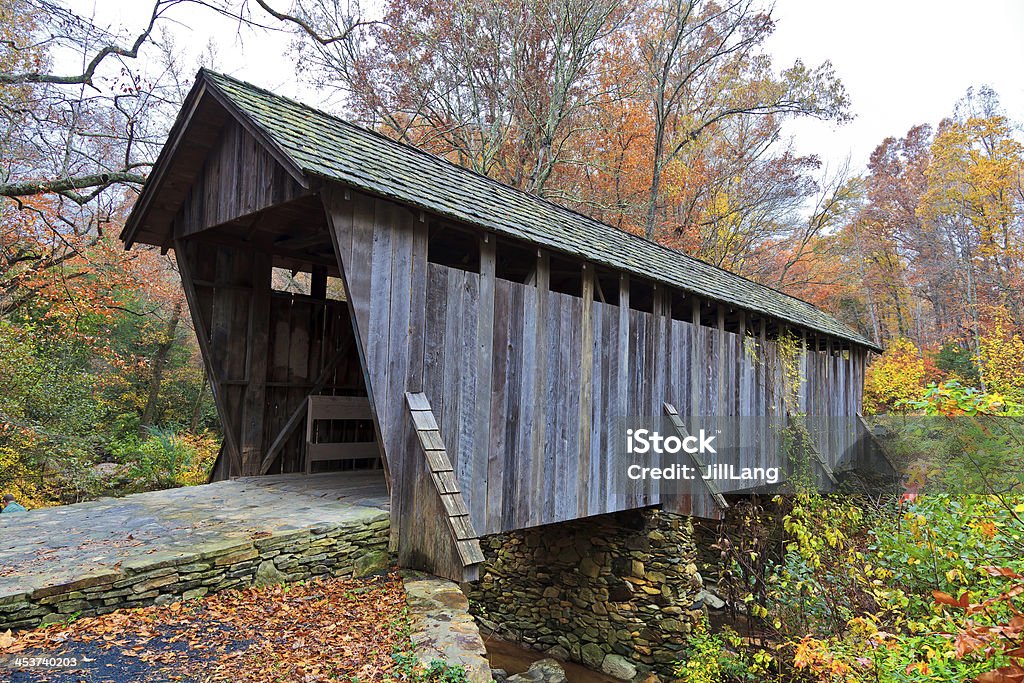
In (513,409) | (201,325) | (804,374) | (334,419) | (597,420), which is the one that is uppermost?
(201,325)

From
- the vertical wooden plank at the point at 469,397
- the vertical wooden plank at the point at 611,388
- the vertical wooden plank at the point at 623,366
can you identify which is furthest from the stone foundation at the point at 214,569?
the vertical wooden plank at the point at 623,366

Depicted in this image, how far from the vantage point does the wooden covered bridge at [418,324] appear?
15.3 ft

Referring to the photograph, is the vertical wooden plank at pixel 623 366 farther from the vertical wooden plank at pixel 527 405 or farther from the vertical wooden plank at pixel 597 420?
the vertical wooden plank at pixel 527 405

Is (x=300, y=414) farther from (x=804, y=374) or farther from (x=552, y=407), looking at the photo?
(x=804, y=374)

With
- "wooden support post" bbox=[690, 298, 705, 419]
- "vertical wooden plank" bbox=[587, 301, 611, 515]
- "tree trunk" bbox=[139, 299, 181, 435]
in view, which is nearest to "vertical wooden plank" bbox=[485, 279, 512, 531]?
"vertical wooden plank" bbox=[587, 301, 611, 515]

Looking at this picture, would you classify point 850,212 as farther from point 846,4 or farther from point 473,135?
point 473,135

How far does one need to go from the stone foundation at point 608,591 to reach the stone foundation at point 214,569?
173 inches

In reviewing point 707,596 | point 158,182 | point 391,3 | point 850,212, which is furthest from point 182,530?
point 850,212

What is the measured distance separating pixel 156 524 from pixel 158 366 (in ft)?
40.6

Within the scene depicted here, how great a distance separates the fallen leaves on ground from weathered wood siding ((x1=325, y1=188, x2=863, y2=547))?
952mm

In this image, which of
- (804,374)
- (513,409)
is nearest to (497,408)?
(513,409)

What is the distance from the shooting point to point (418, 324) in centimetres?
494

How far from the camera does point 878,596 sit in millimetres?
5793

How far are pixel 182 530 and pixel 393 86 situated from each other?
41.0ft
